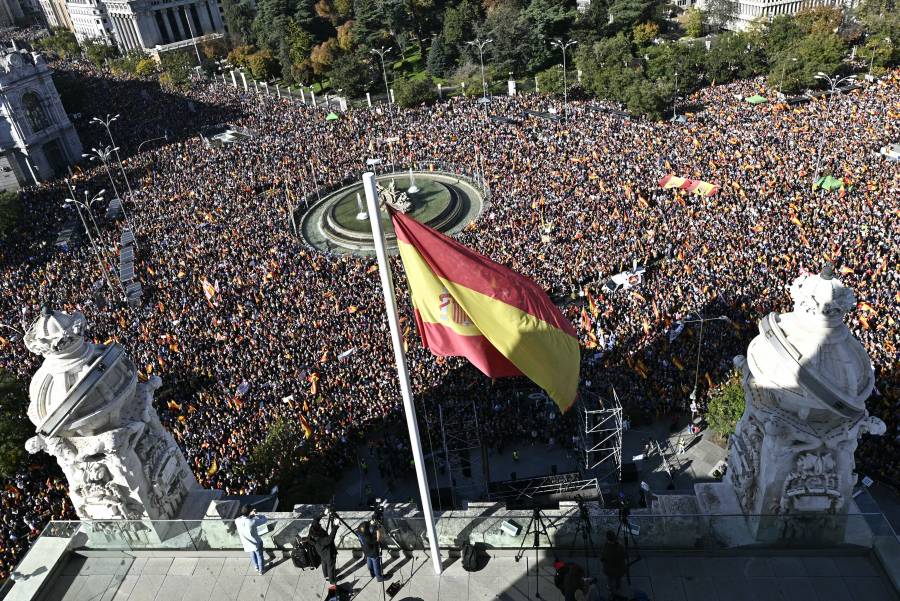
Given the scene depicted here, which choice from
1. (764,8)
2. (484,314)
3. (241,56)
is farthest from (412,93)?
(484,314)

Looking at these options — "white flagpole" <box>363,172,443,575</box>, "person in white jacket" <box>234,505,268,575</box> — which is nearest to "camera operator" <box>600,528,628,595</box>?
"white flagpole" <box>363,172,443,575</box>

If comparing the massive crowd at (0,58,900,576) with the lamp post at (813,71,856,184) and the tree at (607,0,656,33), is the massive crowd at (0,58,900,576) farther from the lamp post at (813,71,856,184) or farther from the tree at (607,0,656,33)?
the tree at (607,0,656,33)

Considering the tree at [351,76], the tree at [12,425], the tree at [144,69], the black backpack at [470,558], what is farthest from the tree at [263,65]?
the black backpack at [470,558]

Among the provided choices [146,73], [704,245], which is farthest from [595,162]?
[146,73]

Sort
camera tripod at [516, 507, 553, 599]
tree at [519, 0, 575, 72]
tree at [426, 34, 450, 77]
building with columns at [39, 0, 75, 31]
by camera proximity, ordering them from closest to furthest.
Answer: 1. camera tripod at [516, 507, 553, 599]
2. tree at [519, 0, 575, 72]
3. tree at [426, 34, 450, 77]
4. building with columns at [39, 0, 75, 31]

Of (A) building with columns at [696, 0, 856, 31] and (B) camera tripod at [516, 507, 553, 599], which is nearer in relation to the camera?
(B) camera tripod at [516, 507, 553, 599]

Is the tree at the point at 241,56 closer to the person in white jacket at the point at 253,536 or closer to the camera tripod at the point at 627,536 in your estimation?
the person in white jacket at the point at 253,536

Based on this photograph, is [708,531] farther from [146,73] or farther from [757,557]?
[146,73]
